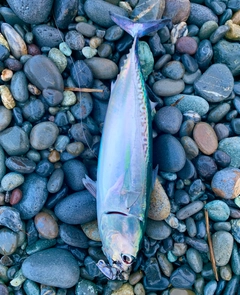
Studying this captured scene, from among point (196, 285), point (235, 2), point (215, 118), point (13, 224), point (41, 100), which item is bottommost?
point (196, 285)

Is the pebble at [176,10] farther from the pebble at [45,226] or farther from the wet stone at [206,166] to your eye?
the pebble at [45,226]

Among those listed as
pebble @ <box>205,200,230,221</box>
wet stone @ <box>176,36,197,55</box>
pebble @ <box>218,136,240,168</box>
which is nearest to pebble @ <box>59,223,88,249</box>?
pebble @ <box>205,200,230,221</box>

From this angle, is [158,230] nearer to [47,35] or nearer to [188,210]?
[188,210]

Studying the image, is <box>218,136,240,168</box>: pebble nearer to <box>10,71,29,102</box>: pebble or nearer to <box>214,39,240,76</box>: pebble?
<box>214,39,240,76</box>: pebble

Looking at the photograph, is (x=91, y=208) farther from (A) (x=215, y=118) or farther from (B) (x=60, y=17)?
(B) (x=60, y=17)

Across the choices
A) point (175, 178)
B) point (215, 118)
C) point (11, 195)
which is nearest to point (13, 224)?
point (11, 195)
